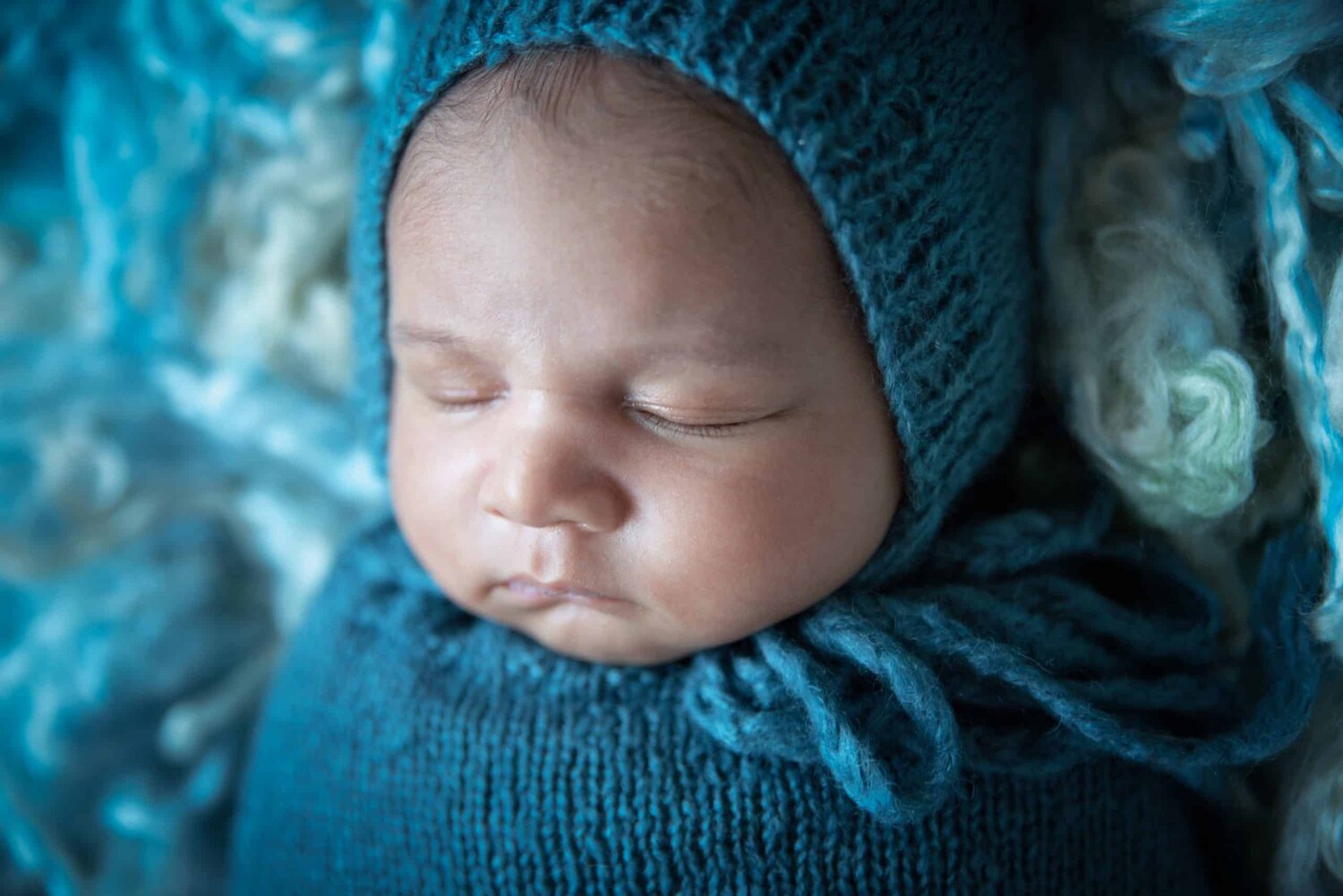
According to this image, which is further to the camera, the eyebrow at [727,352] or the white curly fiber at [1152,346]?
the white curly fiber at [1152,346]

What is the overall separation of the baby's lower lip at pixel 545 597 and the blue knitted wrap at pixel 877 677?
67 millimetres

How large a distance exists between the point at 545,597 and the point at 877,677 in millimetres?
270

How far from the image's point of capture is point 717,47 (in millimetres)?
820

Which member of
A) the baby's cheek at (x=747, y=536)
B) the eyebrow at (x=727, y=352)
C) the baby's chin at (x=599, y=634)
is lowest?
the baby's chin at (x=599, y=634)

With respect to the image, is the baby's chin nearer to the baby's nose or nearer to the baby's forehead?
the baby's nose

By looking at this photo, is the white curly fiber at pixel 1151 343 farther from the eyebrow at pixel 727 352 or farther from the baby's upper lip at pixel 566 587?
the baby's upper lip at pixel 566 587

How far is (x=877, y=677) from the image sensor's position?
897 millimetres

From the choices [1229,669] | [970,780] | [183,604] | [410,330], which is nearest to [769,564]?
[970,780]

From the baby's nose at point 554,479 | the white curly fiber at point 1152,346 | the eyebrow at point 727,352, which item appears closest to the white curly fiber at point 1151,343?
the white curly fiber at point 1152,346

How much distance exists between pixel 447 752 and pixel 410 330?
349mm

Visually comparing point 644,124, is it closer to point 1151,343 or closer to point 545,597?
point 545,597

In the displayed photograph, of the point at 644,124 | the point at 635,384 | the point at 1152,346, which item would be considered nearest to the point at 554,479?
→ the point at 635,384

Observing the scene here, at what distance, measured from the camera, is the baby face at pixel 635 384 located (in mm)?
821

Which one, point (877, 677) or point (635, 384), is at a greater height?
point (635, 384)
